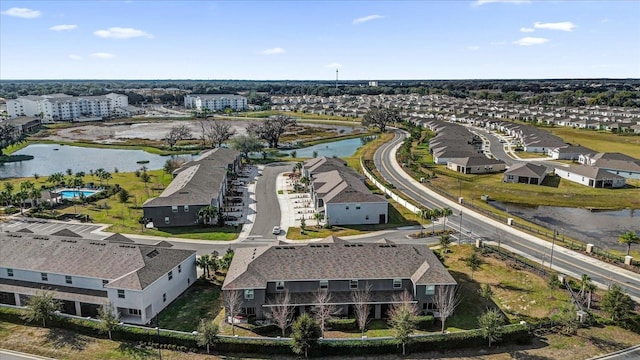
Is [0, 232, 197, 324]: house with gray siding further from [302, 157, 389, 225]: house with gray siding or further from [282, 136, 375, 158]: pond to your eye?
[282, 136, 375, 158]: pond

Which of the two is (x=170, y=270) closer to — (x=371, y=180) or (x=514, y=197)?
(x=371, y=180)

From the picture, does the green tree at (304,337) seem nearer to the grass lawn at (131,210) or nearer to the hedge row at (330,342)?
the hedge row at (330,342)

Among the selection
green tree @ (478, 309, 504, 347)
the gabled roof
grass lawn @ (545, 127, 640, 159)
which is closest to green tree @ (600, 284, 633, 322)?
green tree @ (478, 309, 504, 347)

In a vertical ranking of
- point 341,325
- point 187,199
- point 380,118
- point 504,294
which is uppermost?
point 380,118

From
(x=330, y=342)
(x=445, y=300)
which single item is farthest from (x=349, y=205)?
(x=330, y=342)

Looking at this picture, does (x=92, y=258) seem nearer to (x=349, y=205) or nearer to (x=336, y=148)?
(x=349, y=205)

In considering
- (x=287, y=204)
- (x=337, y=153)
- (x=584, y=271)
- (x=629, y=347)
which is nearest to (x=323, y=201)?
(x=287, y=204)

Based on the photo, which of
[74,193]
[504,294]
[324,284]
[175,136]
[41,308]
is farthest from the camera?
[175,136]
